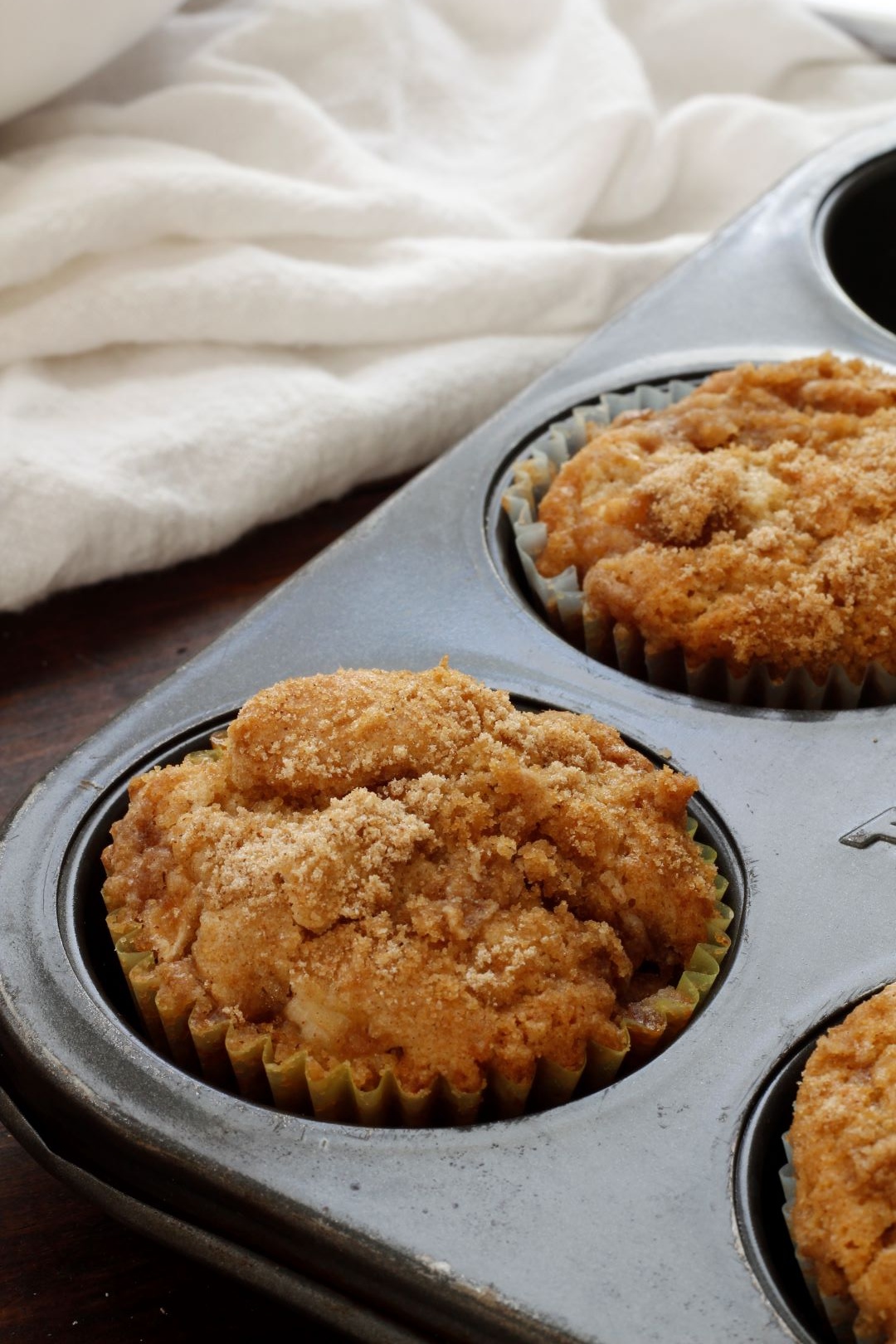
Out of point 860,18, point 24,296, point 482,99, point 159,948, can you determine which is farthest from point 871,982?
point 860,18

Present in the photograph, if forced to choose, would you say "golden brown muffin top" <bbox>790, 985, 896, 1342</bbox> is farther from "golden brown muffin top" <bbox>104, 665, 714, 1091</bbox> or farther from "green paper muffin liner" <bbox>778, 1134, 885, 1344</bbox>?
"golden brown muffin top" <bbox>104, 665, 714, 1091</bbox>

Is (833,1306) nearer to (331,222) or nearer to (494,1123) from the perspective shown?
(494,1123)

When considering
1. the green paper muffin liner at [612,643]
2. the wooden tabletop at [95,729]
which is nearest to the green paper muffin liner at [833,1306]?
the wooden tabletop at [95,729]

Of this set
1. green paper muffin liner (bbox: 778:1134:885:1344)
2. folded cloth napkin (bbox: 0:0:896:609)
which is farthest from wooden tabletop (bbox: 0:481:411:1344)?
green paper muffin liner (bbox: 778:1134:885:1344)

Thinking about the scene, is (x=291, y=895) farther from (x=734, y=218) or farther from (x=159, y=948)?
(x=734, y=218)

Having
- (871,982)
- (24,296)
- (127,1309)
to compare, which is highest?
(24,296)

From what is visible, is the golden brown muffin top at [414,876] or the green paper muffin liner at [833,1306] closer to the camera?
the green paper muffin liner at [833,1306]

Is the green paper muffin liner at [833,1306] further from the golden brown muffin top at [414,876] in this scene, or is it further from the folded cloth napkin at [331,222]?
the folded cloth napkin at [331,222]
